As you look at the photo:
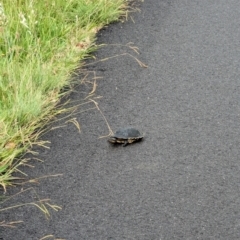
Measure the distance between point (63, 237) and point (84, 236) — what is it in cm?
11

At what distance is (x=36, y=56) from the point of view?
4.88m

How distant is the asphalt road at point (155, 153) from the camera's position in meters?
3.50

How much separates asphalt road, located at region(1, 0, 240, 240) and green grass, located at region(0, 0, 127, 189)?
156mm

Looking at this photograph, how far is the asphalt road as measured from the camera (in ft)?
11.5

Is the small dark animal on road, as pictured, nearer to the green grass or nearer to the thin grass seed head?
the green grass

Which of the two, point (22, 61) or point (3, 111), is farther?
point (22, 61)

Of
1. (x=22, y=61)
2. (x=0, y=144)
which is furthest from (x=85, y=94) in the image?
(x=0, y=144)

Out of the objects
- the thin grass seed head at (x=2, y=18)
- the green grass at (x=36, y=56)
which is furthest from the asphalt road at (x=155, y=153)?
the thin grass seed head at (x=2, y=18)

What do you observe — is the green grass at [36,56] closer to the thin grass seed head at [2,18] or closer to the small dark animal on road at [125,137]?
the thin grass seed head at [2,18]

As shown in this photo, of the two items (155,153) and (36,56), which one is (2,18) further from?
(155,153)

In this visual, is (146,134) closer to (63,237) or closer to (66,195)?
(66,195)

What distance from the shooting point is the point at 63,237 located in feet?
11.1

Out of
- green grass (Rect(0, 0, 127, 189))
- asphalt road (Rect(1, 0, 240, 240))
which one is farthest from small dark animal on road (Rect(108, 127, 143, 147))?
green grass (Rect(0, 0, 127, 189))

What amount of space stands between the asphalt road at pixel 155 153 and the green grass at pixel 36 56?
16 cm
